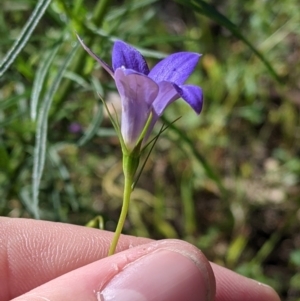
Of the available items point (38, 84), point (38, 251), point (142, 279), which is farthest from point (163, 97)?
point (38, 251)

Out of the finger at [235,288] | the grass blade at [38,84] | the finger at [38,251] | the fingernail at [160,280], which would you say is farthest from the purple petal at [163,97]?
the finger at [235,288]

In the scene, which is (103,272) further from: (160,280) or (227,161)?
(227,161)

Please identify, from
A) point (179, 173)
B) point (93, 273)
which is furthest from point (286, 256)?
point (93, 273)

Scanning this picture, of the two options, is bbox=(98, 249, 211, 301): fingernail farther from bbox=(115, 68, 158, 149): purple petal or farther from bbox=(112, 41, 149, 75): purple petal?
bbox=(112, 41, 149, 75): purple petal

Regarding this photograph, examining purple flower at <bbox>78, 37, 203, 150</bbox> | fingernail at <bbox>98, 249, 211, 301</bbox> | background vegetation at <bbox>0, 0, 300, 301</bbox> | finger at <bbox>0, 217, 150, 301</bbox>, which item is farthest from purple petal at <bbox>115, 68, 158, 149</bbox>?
background vegetation at <bbox>0, 0, 300, 301</bbox>

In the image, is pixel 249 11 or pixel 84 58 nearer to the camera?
pixel 84 58

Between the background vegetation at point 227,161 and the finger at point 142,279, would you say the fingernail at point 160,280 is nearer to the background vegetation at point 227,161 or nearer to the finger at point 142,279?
the finger at point 142,279

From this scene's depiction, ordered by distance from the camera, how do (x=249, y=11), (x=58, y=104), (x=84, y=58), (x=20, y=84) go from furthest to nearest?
(x=249, y=11) < (x=20, y=84) < (x=58, y=104) < (x=84, y=58)

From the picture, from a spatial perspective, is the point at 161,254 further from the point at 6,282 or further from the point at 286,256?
the point at 286,256
